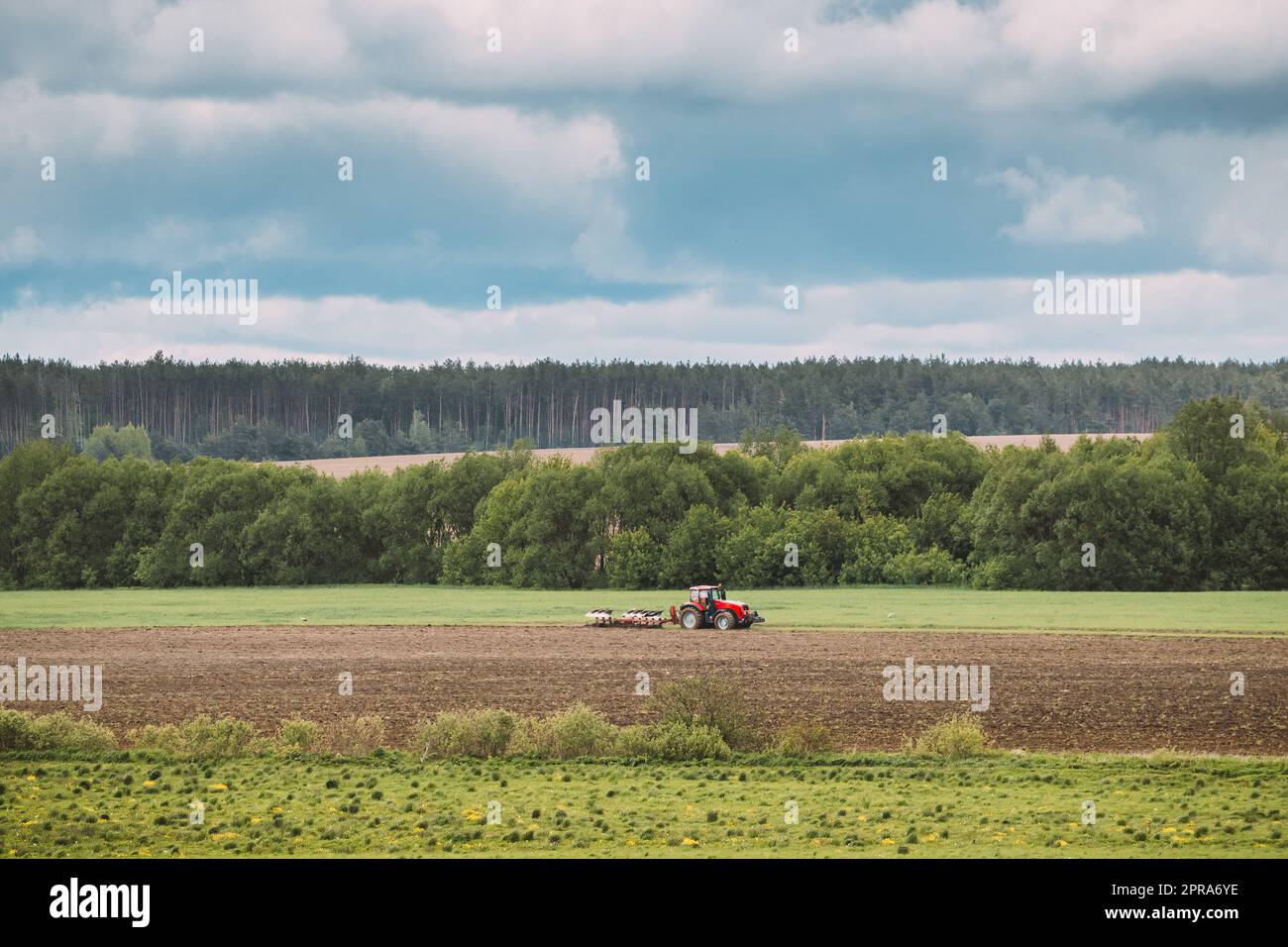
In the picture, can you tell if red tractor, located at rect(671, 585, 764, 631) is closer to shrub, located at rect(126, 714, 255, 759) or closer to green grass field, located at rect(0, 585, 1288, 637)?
green grass field, located at rect(0, 585, 1288, 637)

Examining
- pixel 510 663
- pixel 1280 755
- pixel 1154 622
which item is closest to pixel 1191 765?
pixel 1280 755

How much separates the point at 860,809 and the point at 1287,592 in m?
67.6

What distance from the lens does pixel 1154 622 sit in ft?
206

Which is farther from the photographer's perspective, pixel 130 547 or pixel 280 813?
pixel 130 547

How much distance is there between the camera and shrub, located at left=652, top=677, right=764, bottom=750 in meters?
28.2

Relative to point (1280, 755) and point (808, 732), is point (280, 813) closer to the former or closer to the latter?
point (808, 732)

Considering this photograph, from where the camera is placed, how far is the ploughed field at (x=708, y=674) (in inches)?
1345

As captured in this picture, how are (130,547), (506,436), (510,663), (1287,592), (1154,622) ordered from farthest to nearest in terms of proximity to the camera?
(506,436) → (130,547) → (1287,592) → (1154,622) → (510,663)

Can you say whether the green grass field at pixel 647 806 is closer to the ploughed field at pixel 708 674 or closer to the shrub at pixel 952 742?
the shrub at pixel 952 742

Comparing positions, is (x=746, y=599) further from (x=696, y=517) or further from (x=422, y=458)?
(x=422, y=458)

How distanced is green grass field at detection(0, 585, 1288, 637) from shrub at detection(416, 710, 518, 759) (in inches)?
1372

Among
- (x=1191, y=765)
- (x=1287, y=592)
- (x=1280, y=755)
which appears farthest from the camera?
(x=1287, y=592)

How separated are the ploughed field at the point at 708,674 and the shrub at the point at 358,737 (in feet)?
8.80
